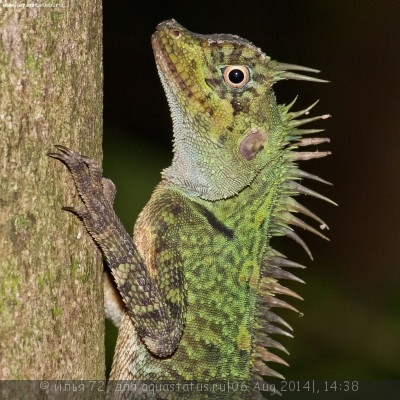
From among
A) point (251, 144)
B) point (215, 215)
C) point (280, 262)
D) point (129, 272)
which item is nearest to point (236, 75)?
point (251, 144)

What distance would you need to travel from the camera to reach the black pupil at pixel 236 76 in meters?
3.69

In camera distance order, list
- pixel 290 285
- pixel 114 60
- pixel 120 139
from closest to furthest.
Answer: pixel 120 139 → pixel 290 285 → pixel 114 60

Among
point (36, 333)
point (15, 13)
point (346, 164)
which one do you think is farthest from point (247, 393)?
point (346, 164)

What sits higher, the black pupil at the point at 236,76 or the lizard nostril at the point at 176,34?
the lizard nostril at the point at 176,34

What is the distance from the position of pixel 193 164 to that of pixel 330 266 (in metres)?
3.43

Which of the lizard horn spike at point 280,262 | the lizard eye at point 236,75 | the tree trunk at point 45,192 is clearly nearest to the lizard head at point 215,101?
the lizard eye at point 236,75

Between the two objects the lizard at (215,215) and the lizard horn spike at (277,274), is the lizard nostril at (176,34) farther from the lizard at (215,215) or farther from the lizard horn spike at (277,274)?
the lizard horn spike at (277,274)

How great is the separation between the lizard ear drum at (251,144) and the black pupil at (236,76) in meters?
0.29

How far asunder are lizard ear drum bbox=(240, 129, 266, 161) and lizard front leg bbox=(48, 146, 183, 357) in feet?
2.51

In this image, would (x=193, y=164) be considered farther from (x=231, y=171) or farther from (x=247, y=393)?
(x=247, y=393)

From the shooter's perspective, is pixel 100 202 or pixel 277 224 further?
pixel 277 224

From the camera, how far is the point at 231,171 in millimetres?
3711

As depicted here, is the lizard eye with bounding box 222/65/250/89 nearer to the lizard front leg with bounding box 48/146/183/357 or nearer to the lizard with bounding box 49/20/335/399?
the lizard with bounding box 49/20/335/399

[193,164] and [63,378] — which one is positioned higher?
[193,164]
